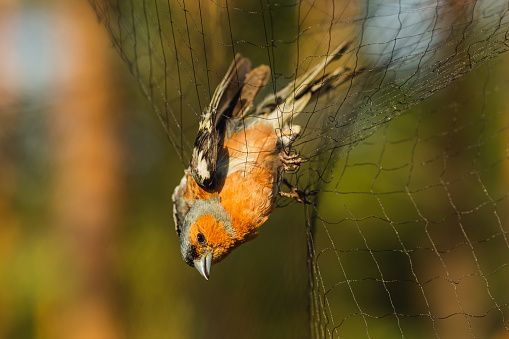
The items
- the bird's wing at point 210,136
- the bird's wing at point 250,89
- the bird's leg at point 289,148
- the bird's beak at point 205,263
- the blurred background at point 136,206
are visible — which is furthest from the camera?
the blurred background at point 136,206

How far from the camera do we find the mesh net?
1.67 metres

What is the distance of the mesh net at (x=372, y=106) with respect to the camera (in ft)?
5.48

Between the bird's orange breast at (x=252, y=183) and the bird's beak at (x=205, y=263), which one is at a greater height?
the bird's orange breast at (x=252, y=183)

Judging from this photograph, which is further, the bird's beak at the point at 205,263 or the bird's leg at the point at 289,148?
the bird's beak at the point at 205,263

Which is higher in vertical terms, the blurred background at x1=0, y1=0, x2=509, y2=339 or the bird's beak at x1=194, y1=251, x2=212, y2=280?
the blurred background at x1=0, y1=0, x2=509, y2=339

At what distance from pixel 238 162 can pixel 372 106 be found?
2.31 ft

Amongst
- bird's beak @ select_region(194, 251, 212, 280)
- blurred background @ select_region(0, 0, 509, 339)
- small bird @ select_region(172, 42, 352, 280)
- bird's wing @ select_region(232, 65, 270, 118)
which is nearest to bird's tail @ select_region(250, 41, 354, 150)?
small bird @ select_region(172, 42, 352, 280)

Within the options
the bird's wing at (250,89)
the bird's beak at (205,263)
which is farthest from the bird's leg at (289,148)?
the bird's beak at (205,263)

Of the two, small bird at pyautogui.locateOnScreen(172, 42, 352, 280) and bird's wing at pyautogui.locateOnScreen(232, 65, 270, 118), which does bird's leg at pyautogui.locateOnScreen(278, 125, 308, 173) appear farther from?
bird's wing at pyautogui.locateOnScreen(232, 65, 270, 118)

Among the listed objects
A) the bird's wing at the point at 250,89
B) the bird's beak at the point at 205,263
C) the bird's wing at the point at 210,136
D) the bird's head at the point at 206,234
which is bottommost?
the bird's beak at the point at 205,263

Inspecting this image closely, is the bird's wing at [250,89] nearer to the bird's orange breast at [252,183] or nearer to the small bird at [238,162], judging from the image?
the small bird at [238,162]

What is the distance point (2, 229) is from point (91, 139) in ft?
11.5

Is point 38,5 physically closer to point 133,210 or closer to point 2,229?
point 133,210

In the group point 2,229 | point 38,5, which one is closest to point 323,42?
point 38,5
